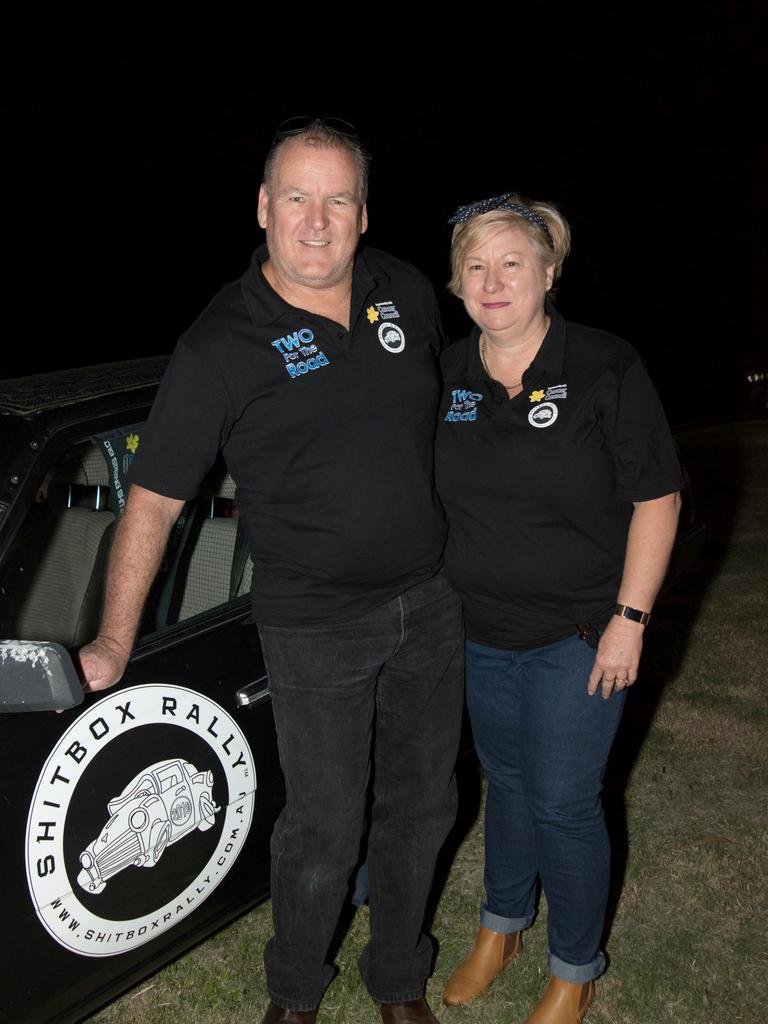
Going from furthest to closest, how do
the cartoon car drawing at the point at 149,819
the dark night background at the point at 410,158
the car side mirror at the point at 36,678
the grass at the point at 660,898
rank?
1. the dark night background at the point at 410,158
2. the grass at the point at 660,898
3. the cartoon car drawing at the point at 149,819
4. the car side mirror at the point at 36,678

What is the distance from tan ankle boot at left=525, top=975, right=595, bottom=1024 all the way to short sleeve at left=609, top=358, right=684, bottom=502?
112cm

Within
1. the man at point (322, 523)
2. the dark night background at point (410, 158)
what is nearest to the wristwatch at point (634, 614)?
the man at point (322, 523)

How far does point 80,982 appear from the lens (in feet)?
6.28

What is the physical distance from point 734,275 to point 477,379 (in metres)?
35.7

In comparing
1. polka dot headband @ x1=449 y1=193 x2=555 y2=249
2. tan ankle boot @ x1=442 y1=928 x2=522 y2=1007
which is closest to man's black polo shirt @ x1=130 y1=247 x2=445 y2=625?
polka dot headband @ x1=449 y1=193 x2=555 y2=249

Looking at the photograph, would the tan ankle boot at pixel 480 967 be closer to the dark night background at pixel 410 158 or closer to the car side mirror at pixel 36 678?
the car side mirror at pixel 36 678

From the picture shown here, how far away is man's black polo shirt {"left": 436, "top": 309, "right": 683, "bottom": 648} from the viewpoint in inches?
A: 78.1

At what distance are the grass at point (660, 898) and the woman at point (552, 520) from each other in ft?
0.99

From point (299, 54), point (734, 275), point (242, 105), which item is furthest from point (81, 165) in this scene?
point (734, 275)

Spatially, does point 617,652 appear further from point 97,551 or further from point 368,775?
point 97,551

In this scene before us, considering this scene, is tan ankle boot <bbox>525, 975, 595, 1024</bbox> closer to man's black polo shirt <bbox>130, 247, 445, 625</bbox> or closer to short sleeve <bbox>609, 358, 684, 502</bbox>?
man's black polo shirt <bbox>130, 247, 445, 625</bbox>

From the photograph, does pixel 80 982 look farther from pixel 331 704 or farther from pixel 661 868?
pixel 661 868

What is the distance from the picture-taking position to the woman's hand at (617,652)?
202cm

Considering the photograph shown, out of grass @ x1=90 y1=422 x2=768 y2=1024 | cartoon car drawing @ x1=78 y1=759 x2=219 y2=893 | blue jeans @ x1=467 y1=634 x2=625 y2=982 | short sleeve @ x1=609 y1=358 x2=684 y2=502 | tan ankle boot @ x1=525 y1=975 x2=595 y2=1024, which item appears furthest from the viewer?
grass @ x1=90 y1=422 x2=768 y2=1024
